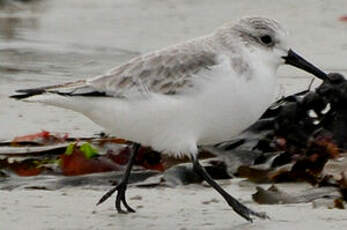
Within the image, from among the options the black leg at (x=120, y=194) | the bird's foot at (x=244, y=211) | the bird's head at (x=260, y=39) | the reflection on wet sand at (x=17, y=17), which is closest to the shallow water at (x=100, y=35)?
the reflection on wet sand at (x=17, y=17)

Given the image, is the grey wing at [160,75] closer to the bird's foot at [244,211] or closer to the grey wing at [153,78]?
the grey wing at [153,78]

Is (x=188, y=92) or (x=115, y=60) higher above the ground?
(x=188, y=92)

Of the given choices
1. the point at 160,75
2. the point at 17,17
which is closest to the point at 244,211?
the point at 160,75

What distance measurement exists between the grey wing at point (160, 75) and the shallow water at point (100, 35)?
58.9 inches

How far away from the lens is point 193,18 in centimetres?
1030

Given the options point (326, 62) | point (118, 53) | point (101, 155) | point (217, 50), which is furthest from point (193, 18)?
point (217, 50)

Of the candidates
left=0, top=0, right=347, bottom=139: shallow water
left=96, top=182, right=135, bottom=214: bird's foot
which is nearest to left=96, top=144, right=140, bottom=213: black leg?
left=96, top=182, right=135, bottom=214: bird's foot

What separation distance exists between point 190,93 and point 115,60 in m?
3.92

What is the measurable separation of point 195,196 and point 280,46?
799 mm

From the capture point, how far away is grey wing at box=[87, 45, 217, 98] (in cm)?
455

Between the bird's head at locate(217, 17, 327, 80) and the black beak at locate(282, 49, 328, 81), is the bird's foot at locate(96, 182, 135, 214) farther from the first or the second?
the black beak at locate(282, 49, 328, 81)

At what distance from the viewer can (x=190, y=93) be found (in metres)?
4.51

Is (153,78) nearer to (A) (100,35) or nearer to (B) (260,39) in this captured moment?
(B) (260,39)

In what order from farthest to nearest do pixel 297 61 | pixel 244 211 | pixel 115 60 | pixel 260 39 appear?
pixel 115 60 < pixel 297 61 < pixel 260 39 < pixel 244 211
